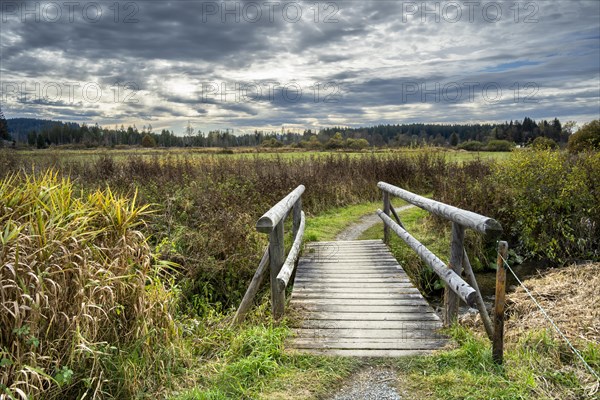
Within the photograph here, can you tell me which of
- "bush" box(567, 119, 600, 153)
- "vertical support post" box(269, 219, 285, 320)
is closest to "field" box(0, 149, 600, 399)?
"vertical support post" box(269, 219, 285, 320)

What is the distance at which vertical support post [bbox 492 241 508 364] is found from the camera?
3.45m

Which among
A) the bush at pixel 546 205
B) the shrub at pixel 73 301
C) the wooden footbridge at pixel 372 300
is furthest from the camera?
the bush at pixel 546 205

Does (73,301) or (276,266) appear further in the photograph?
(276,266)

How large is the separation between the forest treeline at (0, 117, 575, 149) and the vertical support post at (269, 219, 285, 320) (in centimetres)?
1510

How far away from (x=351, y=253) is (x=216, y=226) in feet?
8.85

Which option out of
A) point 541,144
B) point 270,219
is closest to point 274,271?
point 270,219

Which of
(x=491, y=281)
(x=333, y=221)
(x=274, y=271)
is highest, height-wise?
(x=274, y=271)

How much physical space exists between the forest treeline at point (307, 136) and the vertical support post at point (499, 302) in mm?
15288

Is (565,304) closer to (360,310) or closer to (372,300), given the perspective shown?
(372,300)

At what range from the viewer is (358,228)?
36.6ft

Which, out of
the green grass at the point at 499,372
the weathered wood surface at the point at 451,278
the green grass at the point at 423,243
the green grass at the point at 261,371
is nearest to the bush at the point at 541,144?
the green grass at the point at 423,243

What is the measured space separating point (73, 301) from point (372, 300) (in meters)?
3.57

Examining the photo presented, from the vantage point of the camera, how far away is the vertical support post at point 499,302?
3.45 meters

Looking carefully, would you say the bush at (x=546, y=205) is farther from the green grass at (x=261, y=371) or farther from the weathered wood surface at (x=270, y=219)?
the green grass at (x=261, y=371)
